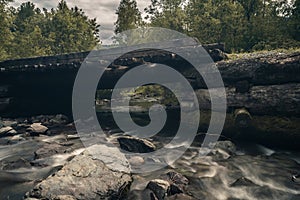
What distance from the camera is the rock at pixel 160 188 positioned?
6.57 metres

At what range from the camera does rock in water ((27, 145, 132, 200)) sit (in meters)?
6.12

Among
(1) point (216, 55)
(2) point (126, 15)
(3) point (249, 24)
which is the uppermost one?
(2) point (126, 15)

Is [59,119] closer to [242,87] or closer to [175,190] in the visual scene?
[242,87]

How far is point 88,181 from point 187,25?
143 ft

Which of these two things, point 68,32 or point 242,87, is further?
point 68,32

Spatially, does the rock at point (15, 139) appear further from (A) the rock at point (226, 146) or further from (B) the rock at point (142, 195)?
(A) the rock at point (226, 146)

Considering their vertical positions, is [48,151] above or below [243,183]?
above

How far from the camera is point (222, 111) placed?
40.6ft

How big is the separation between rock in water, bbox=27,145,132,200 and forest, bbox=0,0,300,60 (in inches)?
894

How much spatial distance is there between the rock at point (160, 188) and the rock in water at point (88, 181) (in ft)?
2.79

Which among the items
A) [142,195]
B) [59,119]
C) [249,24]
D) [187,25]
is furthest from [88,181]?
[187,25]

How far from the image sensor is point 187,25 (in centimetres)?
4562

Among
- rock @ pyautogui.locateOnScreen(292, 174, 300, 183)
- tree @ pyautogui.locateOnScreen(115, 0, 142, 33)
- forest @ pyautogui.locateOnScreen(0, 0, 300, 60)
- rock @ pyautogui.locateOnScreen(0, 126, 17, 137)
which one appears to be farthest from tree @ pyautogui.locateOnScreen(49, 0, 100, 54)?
rock @ pyautogui.locateOnScreen(292, 174, 300, 183)

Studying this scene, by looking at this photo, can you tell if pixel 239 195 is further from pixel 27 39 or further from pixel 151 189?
pixel 27 39
